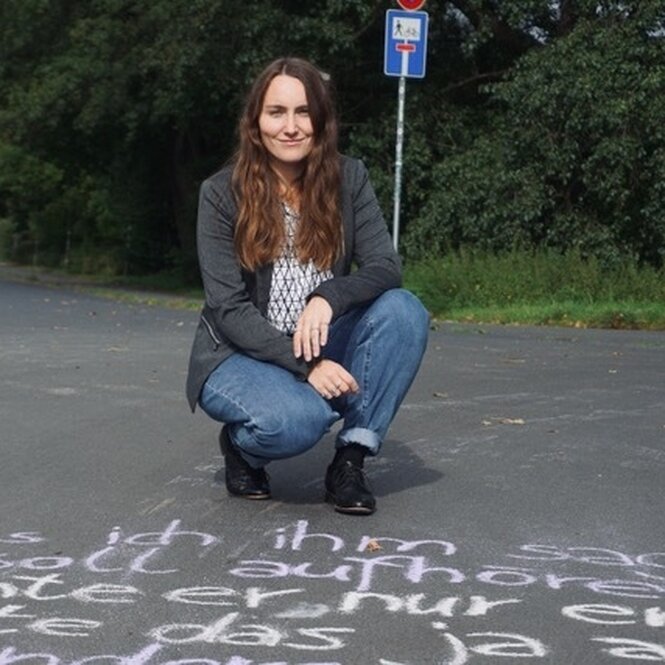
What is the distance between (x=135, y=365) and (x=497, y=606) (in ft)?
22.0

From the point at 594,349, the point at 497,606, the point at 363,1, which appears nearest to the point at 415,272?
the point at 363,1

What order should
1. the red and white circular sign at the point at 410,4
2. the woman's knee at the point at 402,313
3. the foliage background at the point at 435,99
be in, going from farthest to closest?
the foliage background at the point at 435,99, the red and white circular sign at the point at 410,4, the woman's knee at the point at 402,313

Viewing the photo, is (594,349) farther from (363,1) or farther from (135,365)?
(363,1)

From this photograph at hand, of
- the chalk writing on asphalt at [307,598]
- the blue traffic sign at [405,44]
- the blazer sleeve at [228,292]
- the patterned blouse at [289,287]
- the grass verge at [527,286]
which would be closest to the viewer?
the chalk writing on asphalt at [307,598]

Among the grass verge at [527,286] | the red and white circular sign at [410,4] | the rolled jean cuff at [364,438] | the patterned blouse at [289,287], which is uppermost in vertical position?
the red and white circular sign at [410,4]

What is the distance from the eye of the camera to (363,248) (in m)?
5.80

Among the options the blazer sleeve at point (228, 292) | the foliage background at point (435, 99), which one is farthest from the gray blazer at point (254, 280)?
the foliage background at point (435, 99)

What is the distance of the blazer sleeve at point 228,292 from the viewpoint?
5480 mm

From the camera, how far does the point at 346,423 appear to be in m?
5.70

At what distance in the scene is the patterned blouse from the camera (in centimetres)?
568

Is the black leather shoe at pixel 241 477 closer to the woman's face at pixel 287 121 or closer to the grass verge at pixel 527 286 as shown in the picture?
the woman's face at pixel 287 121

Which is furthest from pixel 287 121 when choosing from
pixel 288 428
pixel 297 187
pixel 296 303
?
pixel 288 428

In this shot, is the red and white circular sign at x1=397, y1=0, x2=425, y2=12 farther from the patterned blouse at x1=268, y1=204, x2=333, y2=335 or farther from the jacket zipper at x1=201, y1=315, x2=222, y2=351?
the jacket zipper at x1=201, y1=315, x2=222, y2=351

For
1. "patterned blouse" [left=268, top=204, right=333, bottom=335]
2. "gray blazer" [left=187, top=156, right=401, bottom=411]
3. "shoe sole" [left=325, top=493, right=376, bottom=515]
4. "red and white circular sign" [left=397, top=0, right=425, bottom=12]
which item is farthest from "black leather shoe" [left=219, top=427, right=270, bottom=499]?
"red and white circular sign" [left=397, top=0, right=425, bottom=12]
